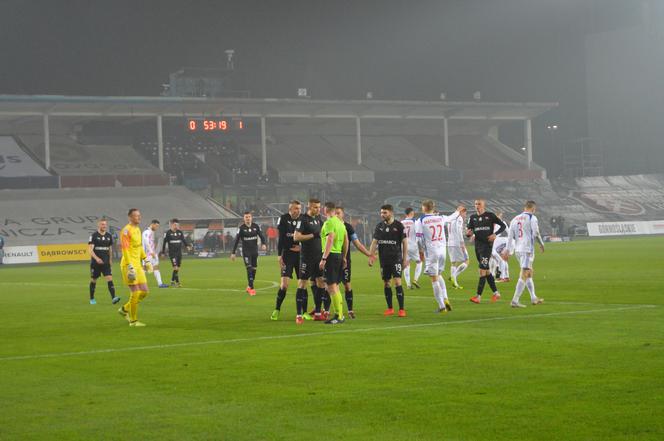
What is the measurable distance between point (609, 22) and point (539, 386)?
266 feet

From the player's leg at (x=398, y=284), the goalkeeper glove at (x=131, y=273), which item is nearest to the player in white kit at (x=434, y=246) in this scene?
the player's leg at (x=398, y=284)

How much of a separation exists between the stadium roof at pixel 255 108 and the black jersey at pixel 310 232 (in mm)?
57387

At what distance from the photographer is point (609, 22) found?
86562 millimetres

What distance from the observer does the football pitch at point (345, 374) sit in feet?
29.5

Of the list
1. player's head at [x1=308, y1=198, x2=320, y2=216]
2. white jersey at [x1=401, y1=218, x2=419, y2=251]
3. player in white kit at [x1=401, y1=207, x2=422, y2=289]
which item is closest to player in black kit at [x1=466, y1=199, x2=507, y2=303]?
player in white kit at [x1=401, y1=207, x2=422, y2=289]

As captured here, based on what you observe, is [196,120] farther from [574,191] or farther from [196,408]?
[196,408]

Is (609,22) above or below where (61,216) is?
above

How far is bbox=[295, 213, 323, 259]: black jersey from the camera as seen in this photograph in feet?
62.0

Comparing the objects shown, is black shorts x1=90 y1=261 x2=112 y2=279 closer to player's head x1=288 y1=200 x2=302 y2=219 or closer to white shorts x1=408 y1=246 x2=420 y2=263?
player's head x1=288 y1=200 x2=302 y2=219

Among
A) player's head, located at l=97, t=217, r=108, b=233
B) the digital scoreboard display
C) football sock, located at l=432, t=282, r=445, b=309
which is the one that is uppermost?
Result: the digital scoreboard display

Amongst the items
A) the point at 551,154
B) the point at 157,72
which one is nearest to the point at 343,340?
the point at 157,72

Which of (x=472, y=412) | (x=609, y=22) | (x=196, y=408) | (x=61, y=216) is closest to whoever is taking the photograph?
(x=472, y=412)

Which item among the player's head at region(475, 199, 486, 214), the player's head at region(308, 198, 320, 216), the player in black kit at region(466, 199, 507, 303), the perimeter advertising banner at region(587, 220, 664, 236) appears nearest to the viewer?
the player's head at region(308, 198, 320, 216)

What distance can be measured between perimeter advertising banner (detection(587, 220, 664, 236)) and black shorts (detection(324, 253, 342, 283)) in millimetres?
62648
